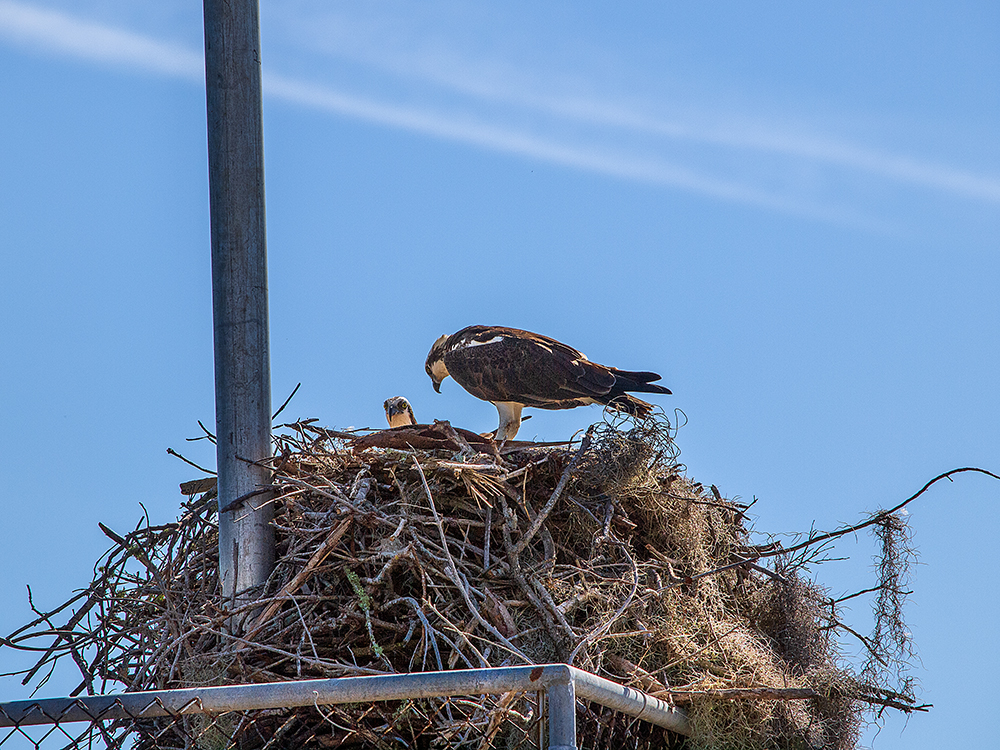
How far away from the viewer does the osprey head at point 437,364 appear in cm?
969

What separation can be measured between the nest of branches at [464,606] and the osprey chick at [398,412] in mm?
2035

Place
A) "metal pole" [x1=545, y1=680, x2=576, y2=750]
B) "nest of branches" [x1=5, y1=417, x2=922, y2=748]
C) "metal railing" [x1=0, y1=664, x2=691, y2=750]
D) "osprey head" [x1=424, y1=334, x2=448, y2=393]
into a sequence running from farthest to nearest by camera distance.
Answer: "osprey head" [x1=424, y1=334, x2=448, y2=393] → "nest of branches" [x1=5, y1=417, x2=922, y2=748] → "metal railing" [x1=0, y1=664, x2=691, y2=750] → "metal pole" [x1=545, y1=680, x2=576, y2=750]

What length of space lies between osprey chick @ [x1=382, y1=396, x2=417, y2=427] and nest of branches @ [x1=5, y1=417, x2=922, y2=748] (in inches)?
80.1

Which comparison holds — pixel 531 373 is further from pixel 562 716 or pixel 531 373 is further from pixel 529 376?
pixel 562 716

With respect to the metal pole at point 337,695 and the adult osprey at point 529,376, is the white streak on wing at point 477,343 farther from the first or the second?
the metal pole at point 337,695

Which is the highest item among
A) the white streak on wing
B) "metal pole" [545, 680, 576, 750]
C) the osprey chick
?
the white streak on wing

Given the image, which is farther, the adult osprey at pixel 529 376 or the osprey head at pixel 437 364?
the osprey head at pixel 437 364

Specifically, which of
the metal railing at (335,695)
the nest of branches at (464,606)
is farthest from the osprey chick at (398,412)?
the metal railing at (335,695)

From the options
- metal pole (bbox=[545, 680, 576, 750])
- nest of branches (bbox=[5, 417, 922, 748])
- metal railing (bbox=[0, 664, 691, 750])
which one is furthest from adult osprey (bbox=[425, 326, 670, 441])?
metal pole (bbox=[545, 680, 576, 750])

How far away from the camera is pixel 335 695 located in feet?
13.7

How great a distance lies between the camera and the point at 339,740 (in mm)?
5598

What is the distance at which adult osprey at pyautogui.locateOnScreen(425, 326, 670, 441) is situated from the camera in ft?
28.6

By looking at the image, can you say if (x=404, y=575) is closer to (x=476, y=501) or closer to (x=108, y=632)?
(x=476, y=501)

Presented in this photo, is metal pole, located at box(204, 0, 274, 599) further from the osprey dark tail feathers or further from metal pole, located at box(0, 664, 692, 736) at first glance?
the osprey dark tail feathers
